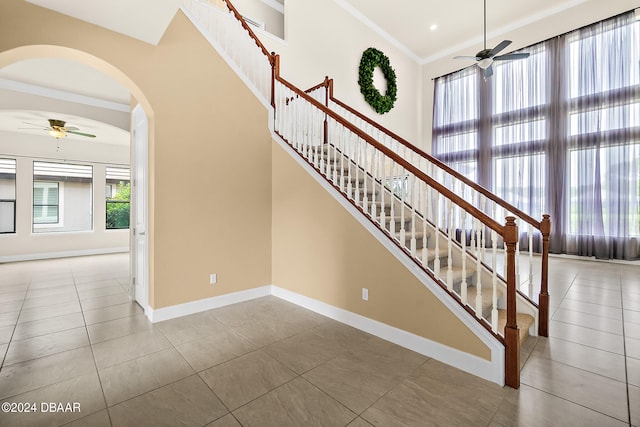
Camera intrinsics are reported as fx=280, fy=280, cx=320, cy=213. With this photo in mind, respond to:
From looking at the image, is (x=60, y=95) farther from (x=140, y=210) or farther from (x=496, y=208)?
(x=496, y=208)

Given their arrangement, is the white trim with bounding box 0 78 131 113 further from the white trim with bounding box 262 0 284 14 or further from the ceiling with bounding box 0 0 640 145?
the white trim with bounding box 262 0 284 14

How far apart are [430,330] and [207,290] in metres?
2.57

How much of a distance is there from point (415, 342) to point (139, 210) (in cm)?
351

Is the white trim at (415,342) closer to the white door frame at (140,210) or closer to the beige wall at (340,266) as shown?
the beige wall at (340,266)

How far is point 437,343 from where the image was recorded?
7.60 ft

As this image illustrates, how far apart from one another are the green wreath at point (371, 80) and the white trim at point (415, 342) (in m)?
5.92

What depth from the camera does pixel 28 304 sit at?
3.75m

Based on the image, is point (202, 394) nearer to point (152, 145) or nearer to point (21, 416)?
point (21, 416)

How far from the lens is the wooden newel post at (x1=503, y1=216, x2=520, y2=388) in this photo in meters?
1.95

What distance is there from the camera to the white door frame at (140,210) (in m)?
3.27

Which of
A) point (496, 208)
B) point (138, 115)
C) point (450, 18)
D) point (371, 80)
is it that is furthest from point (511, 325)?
point (450, 18)

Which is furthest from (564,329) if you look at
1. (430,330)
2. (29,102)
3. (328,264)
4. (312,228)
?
(29,102)

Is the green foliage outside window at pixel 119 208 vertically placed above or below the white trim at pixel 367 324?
above

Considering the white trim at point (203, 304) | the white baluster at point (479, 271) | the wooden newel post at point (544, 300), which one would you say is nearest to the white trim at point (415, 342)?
the white baluster at point (479, 271)
